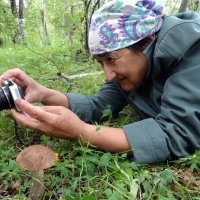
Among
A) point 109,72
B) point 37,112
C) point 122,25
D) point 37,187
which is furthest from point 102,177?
point 122,25

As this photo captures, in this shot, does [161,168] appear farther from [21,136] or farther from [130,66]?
[21,136]

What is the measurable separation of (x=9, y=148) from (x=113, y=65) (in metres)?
0.81

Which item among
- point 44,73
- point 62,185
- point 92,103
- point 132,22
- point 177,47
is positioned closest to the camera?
point 62,185

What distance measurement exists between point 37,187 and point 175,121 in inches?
30.4

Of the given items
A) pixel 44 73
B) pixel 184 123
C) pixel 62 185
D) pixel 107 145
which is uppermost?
pixel 184 123

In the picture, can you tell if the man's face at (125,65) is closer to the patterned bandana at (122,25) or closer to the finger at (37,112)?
the patterned bandana at (122,25)

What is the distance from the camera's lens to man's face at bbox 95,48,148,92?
1805mm

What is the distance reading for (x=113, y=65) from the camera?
6.04 feet

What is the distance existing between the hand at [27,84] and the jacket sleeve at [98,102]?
0.82ft

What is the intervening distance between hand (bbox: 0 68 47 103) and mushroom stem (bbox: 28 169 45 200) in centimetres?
72

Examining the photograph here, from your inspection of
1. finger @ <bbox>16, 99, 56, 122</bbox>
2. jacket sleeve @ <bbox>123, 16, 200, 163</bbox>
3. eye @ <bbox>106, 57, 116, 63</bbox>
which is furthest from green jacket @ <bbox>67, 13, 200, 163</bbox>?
finger @ <bbox>16, 99, 56, 122</bbox>

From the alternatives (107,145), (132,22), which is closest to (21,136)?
(107,145)

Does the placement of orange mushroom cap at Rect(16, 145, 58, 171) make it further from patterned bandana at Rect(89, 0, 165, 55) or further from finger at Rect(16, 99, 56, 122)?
patterned bandana at Rect(89, 0, 165, 55)

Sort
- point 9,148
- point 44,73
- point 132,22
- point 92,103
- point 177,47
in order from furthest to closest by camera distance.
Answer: point 44,73 < point 92,103 < point 9,148 < point 132,22 < point 177,47
